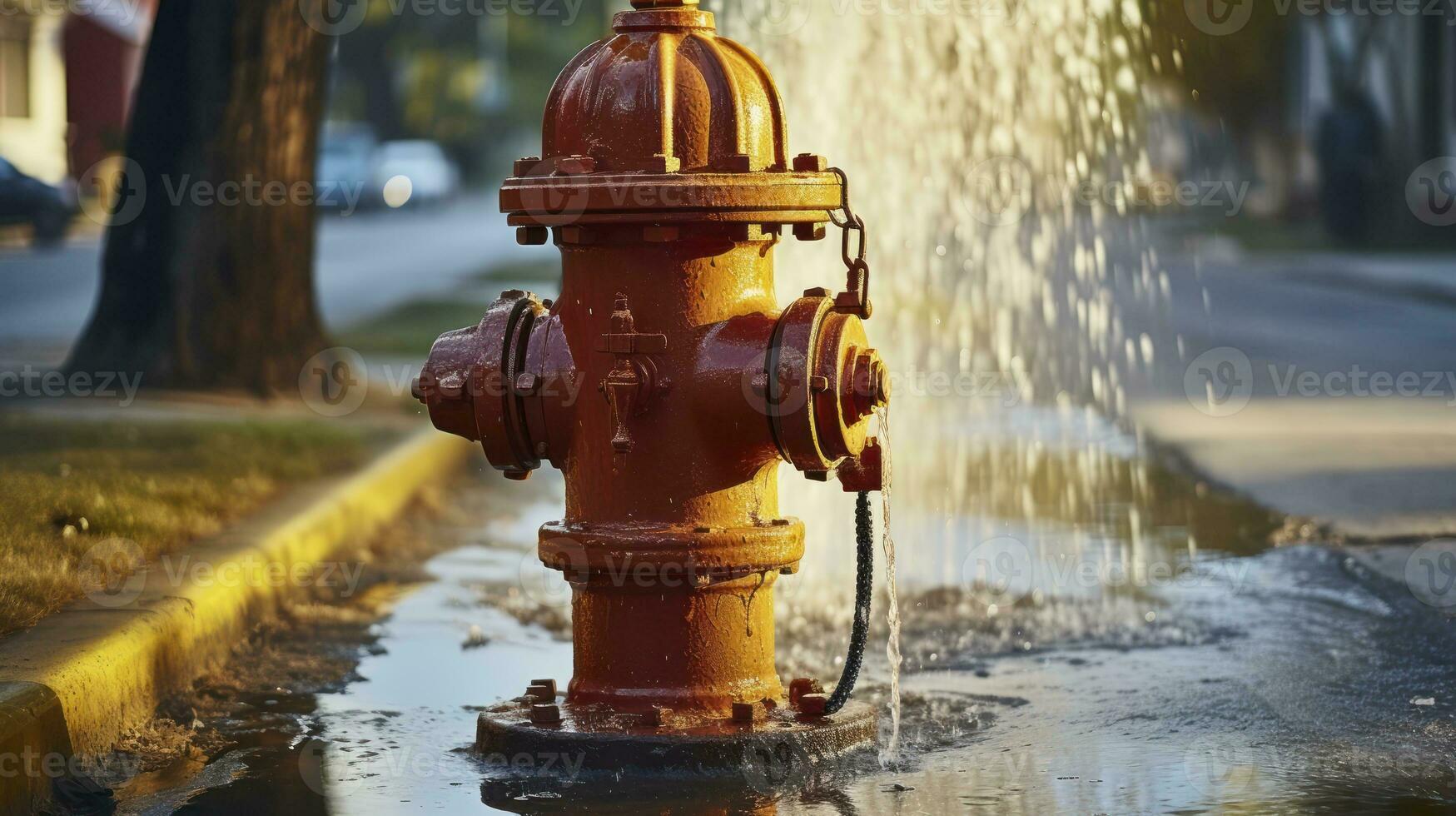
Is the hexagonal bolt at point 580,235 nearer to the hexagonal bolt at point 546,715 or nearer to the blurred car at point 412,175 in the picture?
the hexagonal bolt at point 546,715

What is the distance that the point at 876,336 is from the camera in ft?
26.8

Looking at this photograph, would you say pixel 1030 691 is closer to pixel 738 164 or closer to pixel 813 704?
pixel 813 704

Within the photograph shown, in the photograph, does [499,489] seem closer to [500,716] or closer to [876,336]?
[876,336]

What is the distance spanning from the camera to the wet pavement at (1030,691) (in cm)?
363

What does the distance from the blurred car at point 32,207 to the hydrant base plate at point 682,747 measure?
2687 cm

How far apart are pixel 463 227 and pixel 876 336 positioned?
33006 mm

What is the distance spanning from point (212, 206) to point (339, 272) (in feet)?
49.9

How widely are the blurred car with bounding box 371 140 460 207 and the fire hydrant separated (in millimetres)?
44587

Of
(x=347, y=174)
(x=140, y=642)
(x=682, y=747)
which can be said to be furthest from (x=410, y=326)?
(x=347, y=174)

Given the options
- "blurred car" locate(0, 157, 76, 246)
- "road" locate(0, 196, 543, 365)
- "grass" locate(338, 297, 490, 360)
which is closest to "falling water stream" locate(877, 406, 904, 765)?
"road" locate(0, 196, 543, 365)

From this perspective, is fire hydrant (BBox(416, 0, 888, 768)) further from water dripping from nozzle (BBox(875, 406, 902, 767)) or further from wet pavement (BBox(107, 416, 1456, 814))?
wet pavement (BBox(107, 416, 1456, 814))

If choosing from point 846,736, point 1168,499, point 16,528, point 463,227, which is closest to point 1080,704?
point 846,736

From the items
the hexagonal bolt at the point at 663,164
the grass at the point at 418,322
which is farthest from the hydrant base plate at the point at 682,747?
the grass at the point at 418,322

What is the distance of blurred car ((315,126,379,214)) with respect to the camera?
41.5 meters
